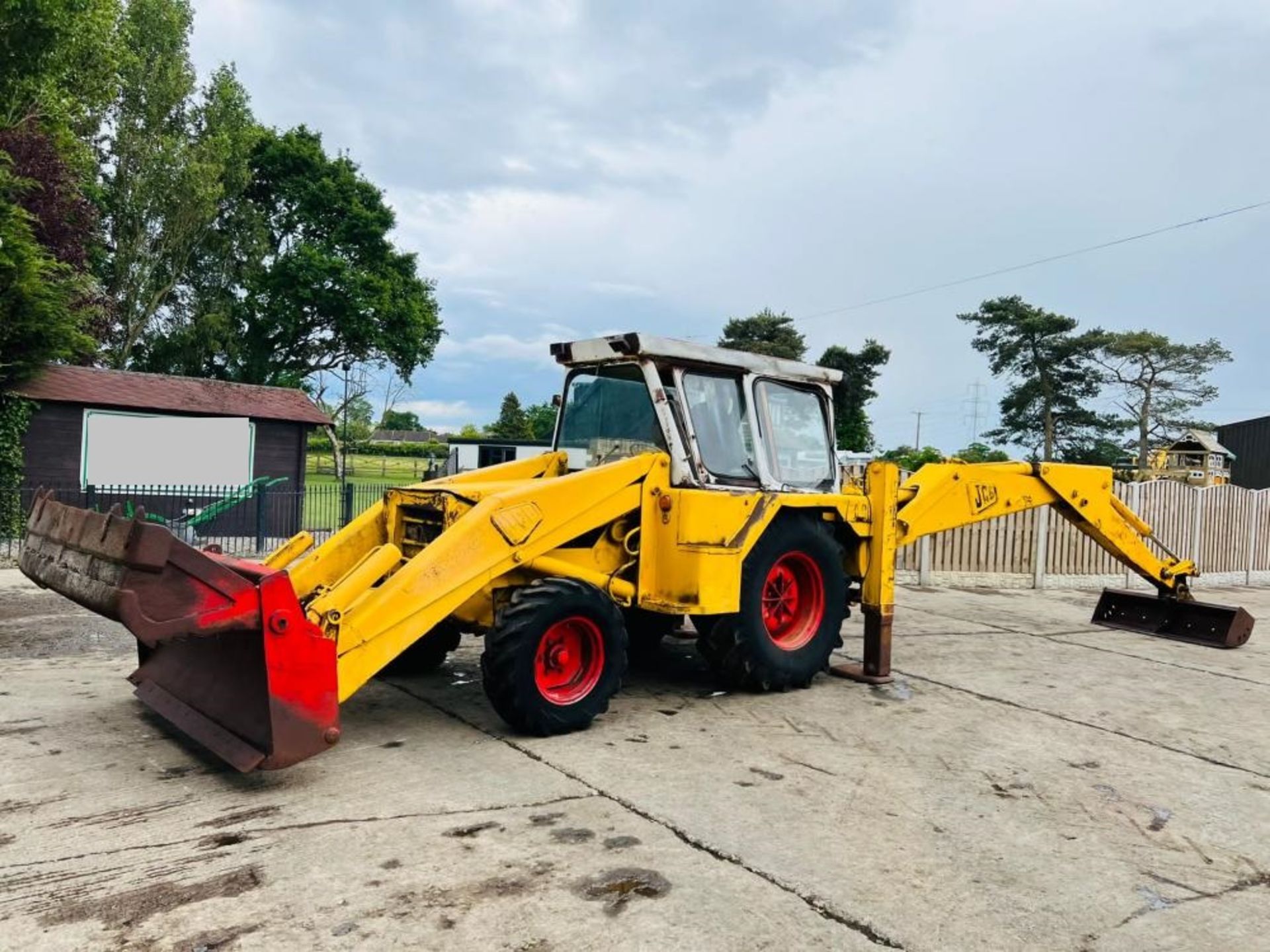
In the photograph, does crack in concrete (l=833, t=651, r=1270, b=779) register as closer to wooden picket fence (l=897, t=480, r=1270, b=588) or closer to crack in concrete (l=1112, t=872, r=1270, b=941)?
crack in concrete (l=1112, t=872, r=1270, b=941)

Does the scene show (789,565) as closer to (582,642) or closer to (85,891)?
(582,642)

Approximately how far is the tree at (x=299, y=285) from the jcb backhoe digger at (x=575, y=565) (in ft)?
85.7

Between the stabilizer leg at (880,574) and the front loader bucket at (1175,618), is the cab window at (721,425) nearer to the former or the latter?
the stabilizer leg at (880,574)

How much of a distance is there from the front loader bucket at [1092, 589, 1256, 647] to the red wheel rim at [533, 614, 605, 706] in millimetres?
7058

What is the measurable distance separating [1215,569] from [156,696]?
632 inches

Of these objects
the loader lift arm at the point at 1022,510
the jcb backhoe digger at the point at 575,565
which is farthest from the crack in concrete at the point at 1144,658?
the jcb backhoe digger at the point at 575,565

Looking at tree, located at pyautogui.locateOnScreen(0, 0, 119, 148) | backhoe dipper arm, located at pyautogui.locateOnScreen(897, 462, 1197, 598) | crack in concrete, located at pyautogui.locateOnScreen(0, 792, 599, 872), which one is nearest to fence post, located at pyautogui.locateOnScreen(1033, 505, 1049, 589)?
backhoe dipper arm, located at pyautogui.locateOnScreen(897, 462, 1197, 598)

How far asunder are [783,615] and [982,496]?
2359 millimetres

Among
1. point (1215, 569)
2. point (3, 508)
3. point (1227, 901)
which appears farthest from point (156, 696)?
point (1215, 569)

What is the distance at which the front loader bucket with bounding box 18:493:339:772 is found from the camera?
389cm

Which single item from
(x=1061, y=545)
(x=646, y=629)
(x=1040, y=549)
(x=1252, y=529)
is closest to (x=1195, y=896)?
(x=646, y=629)

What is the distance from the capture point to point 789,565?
6871mm

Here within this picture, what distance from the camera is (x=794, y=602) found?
22.7 feet

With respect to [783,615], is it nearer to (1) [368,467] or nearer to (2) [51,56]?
(2) [51,56]
